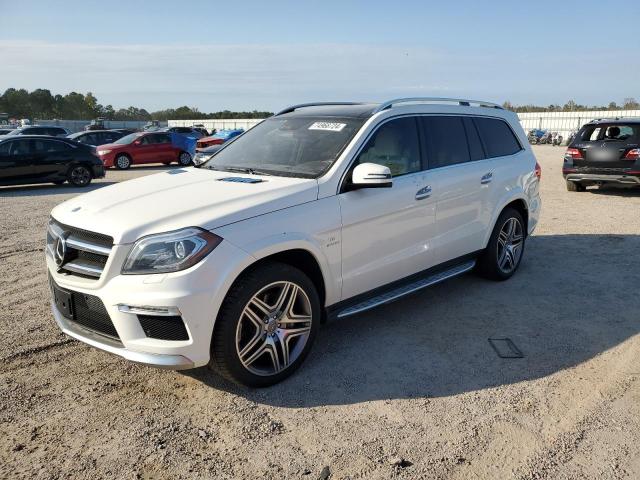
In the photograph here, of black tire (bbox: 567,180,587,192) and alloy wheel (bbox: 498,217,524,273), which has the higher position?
alloy wheel (bbox: 498,217,524,273)

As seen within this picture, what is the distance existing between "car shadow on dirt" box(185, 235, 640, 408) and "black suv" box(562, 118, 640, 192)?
5.92 m

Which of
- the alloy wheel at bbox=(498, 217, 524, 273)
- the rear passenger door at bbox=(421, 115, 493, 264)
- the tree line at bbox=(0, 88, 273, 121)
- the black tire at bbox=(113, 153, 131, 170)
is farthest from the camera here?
the tree line at bbox=(0, 88, 273, 121)

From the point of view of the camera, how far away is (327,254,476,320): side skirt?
162 inches

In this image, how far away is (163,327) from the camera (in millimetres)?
3174

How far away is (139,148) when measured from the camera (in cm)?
2180

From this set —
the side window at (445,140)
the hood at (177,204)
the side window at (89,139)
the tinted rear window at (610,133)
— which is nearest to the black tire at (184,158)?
the side window at (89,139)

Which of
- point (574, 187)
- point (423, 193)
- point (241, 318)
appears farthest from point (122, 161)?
point (241, 318)

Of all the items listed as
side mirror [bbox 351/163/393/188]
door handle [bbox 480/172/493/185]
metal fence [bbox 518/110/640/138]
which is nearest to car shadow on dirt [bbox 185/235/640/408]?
door handle [bbox 480/172/493/185]

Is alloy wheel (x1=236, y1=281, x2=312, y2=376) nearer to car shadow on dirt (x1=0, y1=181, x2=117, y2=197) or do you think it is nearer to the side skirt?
the side skirt

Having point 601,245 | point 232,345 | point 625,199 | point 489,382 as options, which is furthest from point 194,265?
point 625,199

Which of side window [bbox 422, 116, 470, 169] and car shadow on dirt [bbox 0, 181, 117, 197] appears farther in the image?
→ car shadow on dirt [bbox 0, 181, 117, 197]

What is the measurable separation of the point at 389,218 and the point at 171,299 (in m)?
1.90

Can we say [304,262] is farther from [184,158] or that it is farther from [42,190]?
[184,158]

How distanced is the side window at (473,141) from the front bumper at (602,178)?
7670 millimetres
